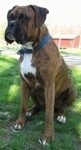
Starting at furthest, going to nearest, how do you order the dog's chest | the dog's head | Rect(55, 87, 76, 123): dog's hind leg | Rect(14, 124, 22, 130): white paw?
Rect(55, 87, 76, 123): dog's hind leg < Rect(14, 124, 22, 130): white paw < the dog's chest < the dog's head

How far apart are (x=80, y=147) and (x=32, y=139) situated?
65 centimetres

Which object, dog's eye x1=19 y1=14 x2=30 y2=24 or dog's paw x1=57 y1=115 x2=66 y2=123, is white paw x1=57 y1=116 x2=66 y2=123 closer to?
dog's paw x1=57 y1=115 x2=66 y2=123

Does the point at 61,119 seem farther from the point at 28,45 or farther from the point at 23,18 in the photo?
the point at 23,18

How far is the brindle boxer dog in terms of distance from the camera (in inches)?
155

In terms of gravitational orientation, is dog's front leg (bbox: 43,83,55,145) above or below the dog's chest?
below

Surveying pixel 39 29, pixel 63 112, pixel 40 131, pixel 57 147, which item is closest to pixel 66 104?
pixel 63 112

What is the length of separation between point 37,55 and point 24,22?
0.50 metres

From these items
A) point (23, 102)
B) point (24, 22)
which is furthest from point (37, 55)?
point (23, 102)

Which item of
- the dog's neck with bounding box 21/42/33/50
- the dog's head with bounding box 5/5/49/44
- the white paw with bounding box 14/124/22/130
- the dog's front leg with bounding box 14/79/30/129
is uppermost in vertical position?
the dog's head with bounding box 5/5/49/44

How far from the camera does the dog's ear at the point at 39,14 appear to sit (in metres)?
3.97

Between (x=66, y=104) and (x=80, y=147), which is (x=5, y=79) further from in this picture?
(x=80, y=147)

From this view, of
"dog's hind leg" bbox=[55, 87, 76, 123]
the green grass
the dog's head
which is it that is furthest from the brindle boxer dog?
"dog's hind leg" bbox=[55, 87, 76, 123]

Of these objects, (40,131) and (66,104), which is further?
(66,104)

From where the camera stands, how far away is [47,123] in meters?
4.23
